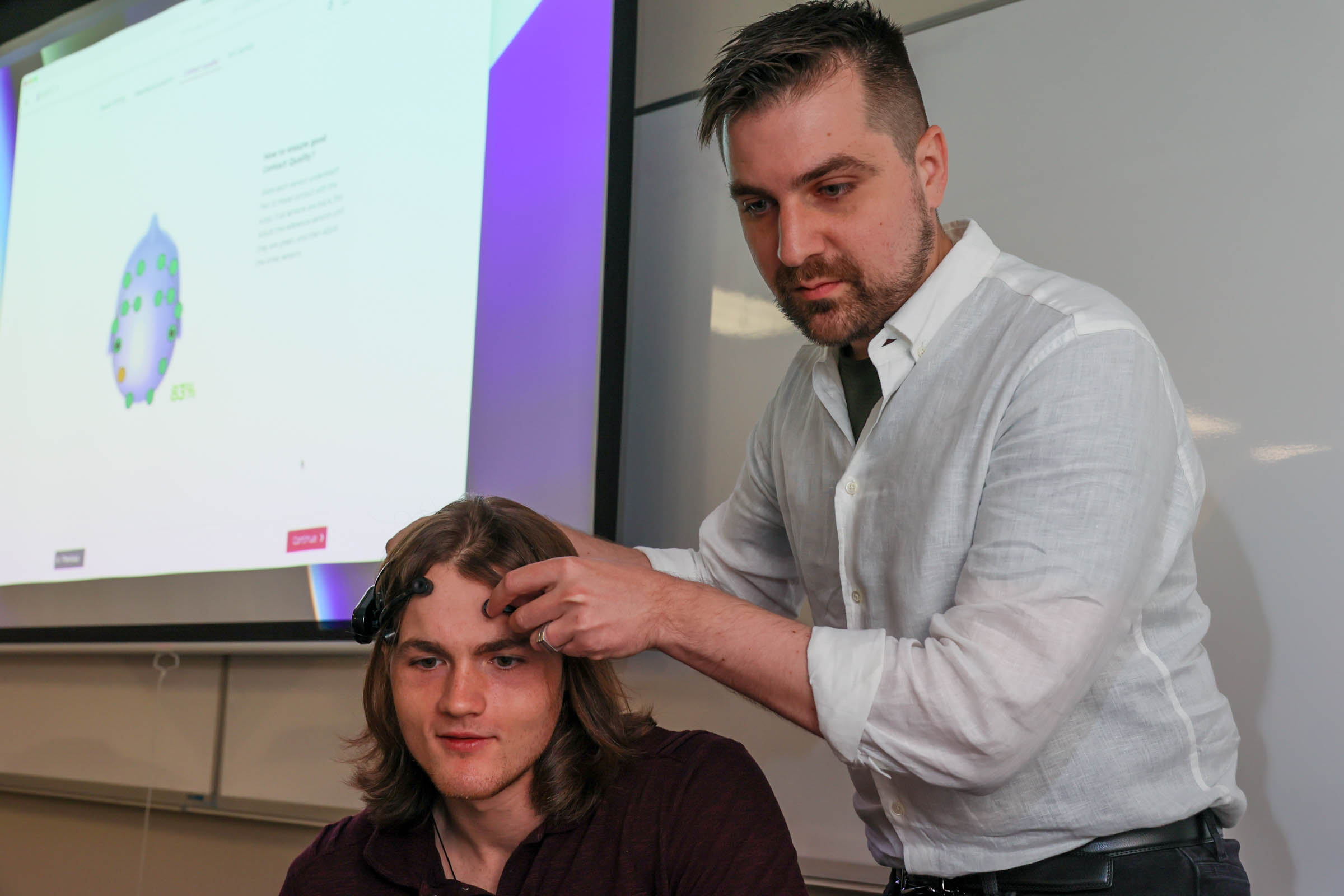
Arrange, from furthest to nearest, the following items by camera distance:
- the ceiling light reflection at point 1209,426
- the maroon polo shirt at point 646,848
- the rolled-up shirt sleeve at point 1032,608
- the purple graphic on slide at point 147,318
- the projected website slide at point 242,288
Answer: the purple graphic on slide at point 147,318, the projected website slide at point 242,288, the ceiling light reflection at point 1209,426, the maroon polo shirt at point 646,848, the rolled-up shirt sleeve at point 1032,608

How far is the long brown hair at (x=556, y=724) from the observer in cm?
129

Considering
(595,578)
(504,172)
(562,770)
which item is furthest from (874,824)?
(504,172)

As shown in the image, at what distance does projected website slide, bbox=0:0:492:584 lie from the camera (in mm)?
2090

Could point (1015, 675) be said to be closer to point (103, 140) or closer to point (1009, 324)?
point (1009, 324)

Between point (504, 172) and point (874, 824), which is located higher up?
point (504, 172)

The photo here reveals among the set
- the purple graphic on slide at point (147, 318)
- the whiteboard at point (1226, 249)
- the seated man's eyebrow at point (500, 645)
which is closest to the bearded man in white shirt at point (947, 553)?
the seated man's eyebrow at point (500, 645)

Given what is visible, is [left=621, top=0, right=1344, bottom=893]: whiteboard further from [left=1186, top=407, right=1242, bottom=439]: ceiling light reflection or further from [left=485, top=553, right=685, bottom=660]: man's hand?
[left=485, top=553, right=685, bottom=660]: man's hand

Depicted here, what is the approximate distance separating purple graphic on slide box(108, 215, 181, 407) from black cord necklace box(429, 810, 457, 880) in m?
1.56

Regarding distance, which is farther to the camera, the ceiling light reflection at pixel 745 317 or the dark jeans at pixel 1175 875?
the ceiling light reflection at pixel 745 317

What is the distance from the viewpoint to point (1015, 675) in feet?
3.08

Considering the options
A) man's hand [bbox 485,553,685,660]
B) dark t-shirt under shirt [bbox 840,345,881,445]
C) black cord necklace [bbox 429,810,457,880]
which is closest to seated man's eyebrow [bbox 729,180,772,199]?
dark t-shirt under shirt [bbox 840,345,881,445]

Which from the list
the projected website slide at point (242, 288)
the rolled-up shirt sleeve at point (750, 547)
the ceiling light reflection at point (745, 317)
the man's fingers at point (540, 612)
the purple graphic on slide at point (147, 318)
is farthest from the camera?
the purple graphic on slide at point (147, 318)

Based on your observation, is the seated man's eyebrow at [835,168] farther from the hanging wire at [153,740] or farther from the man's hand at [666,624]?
the hanging wire at [153,740]

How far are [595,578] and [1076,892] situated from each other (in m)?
0.56
